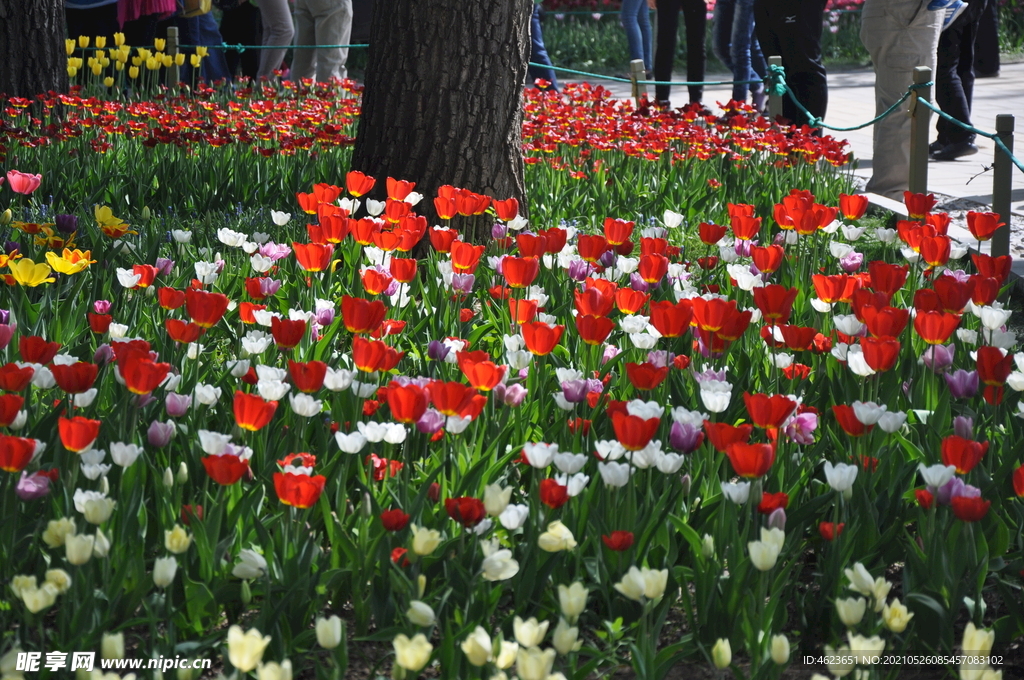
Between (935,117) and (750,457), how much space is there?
8220 millimetres

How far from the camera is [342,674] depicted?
1508 mm

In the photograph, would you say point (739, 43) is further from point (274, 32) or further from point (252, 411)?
point (252, 411)

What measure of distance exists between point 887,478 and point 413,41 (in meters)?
2.79

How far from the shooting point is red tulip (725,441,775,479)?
1.71m

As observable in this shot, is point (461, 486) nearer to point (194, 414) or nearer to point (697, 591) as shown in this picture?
point (697, 591)

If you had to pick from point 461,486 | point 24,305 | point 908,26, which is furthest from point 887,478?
point 908,26

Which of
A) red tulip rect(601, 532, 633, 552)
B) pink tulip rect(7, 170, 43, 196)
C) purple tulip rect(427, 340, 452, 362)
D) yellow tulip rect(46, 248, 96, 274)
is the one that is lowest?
red tulip rect(601, 532, 633, 552)

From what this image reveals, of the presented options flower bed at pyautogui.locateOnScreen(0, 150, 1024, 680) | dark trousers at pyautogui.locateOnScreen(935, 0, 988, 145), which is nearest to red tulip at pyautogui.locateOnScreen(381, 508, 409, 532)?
flower bed at pyautogui.locateOnScreen(0, 150, 1024, 680)

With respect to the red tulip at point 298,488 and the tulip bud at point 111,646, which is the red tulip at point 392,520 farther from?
the tulip bud at point 111,646

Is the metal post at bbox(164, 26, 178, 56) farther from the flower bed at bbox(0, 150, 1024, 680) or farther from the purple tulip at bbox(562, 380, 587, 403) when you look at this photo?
the purple tulip at bbox(562, 380, 587, 403)

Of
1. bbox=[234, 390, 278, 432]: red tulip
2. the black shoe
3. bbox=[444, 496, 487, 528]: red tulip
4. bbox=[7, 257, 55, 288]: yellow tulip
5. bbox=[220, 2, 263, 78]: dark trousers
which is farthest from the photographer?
bbox=[220, 2, 263, 78]: dark trousers

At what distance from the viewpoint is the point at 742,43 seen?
993 cm

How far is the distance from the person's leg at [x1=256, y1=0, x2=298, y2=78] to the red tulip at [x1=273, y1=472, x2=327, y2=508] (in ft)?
27.2

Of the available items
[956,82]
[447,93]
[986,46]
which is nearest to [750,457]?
[447,93]
